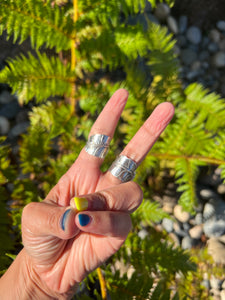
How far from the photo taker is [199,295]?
8.34ft

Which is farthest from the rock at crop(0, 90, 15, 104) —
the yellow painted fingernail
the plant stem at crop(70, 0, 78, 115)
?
the yellow painted fingernail

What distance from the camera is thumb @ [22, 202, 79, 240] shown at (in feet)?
3.41

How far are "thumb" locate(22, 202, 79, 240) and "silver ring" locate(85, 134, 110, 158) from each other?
1.30 feet

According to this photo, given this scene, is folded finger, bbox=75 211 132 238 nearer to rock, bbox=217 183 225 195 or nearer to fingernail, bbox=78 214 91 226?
fingernail, bbox=78 214 91 226

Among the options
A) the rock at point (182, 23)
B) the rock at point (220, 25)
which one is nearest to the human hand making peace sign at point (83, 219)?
the rock at point (182, 23)

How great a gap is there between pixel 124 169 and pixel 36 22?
105cm

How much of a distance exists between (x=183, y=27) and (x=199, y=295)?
9.01 ft

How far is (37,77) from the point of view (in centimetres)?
179

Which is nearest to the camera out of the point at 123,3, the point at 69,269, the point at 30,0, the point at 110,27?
the point at 69,269

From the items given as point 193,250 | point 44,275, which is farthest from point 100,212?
point 193,250

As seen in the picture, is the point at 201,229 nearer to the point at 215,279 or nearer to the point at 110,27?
the point at 215,279

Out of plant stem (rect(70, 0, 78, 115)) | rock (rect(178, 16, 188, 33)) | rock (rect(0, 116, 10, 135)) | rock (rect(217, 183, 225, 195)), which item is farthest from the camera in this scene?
rock (rect(178, 16, 188, 33))

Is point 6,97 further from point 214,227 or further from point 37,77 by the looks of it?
point 214,227

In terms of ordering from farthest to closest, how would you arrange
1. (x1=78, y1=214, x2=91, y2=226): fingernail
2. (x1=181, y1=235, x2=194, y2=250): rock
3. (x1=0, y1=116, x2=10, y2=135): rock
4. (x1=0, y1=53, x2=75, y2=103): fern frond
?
(x1=181, y1=235, x2=194, y2=250): rock, (x1=0, y1=116, x2=10, y2=135): rock, (x1=0, y1=53, x2=75, y2=103): fern frond, (x1=78, y1=214, x2=91, y2=226): fingernail
